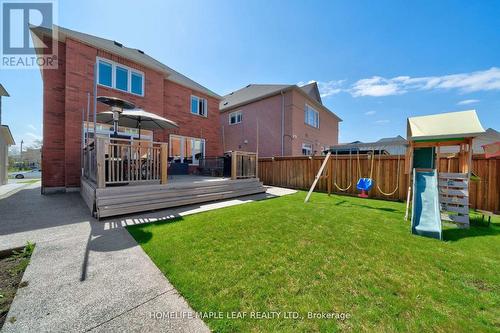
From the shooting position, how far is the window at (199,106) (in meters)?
14.0

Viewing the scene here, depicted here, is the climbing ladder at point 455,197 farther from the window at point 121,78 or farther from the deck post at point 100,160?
the window at point 121,78

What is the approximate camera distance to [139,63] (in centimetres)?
1066

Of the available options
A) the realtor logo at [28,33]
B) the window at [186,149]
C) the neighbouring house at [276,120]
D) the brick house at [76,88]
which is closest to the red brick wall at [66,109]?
the brick house at [76,88]

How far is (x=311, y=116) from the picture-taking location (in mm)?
18156

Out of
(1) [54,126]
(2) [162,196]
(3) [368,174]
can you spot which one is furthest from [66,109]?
(3) [368,174]

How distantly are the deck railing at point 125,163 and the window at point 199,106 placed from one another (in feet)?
26.7

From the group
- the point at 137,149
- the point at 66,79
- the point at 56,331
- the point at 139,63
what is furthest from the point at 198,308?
the point at 139,63

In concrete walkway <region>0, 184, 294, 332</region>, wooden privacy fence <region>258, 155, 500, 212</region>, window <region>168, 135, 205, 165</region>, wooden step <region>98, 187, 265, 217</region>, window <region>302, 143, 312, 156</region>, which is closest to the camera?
concrete walkway <region>0, 184, 294, 332</region>

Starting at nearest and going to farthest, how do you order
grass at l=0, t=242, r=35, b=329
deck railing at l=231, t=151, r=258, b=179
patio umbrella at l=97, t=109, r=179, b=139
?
grass at l=0, t=242, r=35, b=329
patio umbrella at l=97, t=109, r=179, b=139
deck railing at l=231, t=151, r=258, b=179

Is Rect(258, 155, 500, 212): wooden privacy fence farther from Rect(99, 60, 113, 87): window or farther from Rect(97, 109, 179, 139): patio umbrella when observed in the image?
Rect(99, 60, 113, 87): window

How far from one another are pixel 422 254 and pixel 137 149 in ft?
23.9

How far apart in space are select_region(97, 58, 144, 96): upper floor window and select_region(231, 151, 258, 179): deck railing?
691 centimetres

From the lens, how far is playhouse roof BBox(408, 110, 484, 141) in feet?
17.4

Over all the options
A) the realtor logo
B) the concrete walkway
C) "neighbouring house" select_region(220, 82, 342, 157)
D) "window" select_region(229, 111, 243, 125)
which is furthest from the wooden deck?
"window" select_region(229, 111, 243, 125)
